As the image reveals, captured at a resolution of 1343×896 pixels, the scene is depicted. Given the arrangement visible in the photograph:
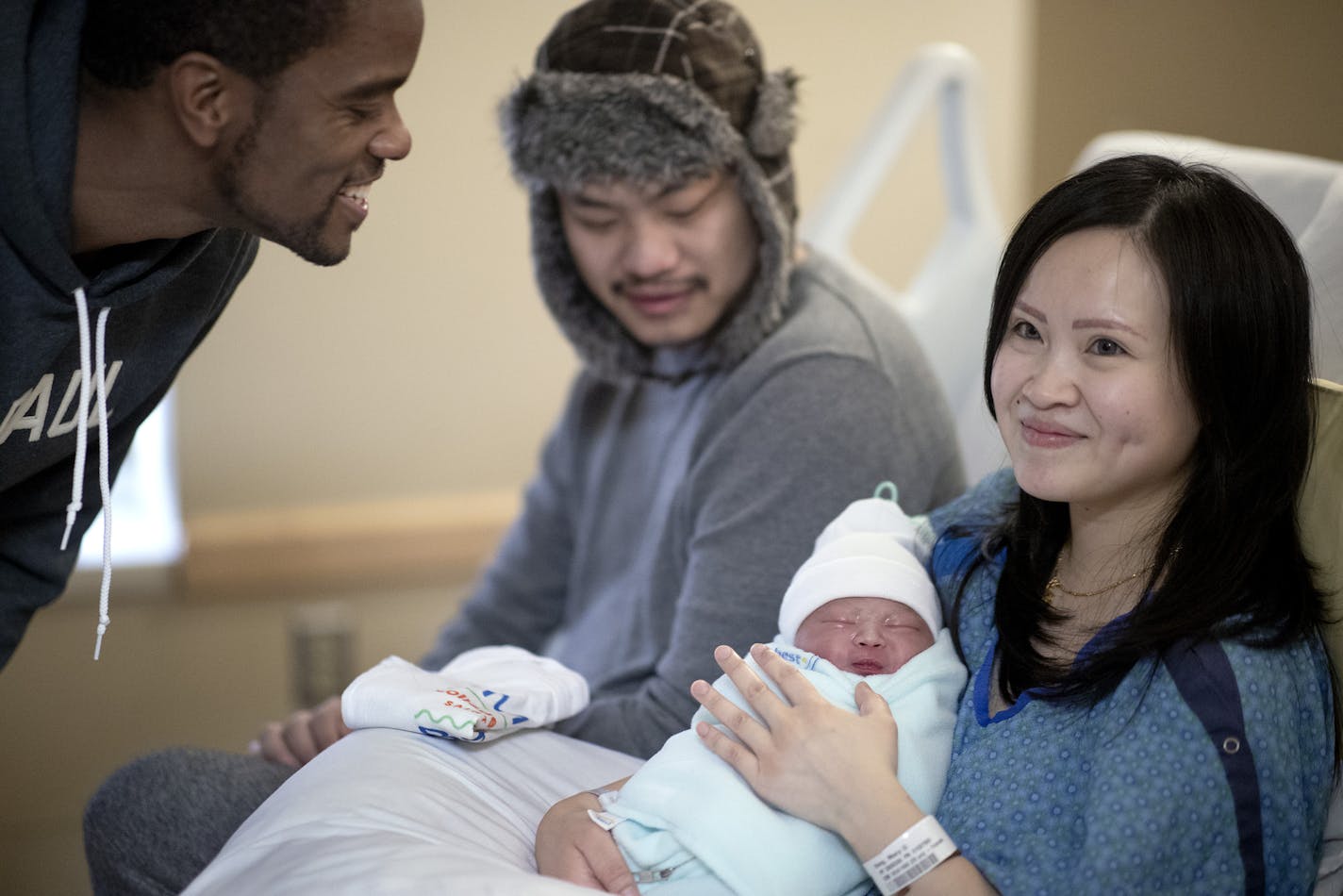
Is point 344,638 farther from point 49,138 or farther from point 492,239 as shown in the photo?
point 49,138

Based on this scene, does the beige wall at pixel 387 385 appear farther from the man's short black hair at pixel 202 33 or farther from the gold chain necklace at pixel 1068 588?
the gold chain necklace at pixel 1068 588

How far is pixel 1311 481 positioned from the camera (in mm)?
1246

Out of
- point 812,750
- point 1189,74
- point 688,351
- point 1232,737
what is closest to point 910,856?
point 812,750

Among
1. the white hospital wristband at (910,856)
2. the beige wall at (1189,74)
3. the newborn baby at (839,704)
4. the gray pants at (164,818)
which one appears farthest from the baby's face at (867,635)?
the beige wall at (1189,74)

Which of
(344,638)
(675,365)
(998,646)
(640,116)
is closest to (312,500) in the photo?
(344,638)

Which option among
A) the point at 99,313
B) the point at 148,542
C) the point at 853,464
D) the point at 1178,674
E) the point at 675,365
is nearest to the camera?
the point at 1178,674

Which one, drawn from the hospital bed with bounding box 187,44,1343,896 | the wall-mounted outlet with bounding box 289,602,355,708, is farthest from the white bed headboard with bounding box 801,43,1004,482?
the wall-mounted outlet with bounding box 289,602,355,708

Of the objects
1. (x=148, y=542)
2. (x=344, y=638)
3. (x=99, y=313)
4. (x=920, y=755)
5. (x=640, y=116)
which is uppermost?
(x=640, y=116)

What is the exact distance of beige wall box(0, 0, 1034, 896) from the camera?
280 centimetres

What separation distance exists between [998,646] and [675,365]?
28.7 inches

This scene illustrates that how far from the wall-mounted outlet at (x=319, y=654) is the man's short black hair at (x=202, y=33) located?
6.03ft

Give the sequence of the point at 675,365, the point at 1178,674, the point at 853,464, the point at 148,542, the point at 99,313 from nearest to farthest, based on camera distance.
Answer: the point at 1178,674 → the point at 99,313 → the point at 853,464 → the point at 675,365 → the point at 148,542

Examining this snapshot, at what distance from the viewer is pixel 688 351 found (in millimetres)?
1818

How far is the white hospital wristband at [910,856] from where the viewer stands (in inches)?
41.6
